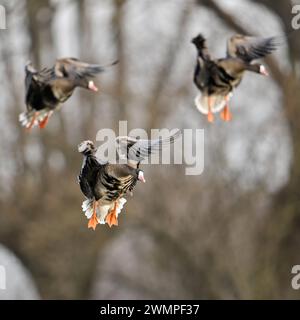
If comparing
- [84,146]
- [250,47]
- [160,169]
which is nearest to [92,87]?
[84,146]

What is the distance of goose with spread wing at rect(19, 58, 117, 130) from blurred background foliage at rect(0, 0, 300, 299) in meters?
4.78

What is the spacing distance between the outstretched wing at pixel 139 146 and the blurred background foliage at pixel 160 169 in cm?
541

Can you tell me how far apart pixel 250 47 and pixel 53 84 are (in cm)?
77

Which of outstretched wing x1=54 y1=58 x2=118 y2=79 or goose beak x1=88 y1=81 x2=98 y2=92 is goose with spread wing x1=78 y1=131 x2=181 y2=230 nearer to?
goose beak x1=88 y1=81 x2=98 y2=92

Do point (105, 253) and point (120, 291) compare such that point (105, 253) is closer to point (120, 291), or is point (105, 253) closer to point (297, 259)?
point (120, 291)

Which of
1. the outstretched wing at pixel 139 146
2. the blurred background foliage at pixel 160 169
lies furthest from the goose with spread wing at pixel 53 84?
the blurred background foliage at pixel 160 169

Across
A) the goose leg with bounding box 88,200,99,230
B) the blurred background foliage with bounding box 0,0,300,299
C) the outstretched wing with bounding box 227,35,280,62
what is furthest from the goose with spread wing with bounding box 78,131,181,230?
the blurred background foliage with bounding box 0,0,300,299

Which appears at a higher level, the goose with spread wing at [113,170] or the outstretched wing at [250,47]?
the outstretched wing at [250,47]

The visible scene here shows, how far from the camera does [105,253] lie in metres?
16.2

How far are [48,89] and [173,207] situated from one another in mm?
9103

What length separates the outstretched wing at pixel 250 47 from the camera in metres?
3.43

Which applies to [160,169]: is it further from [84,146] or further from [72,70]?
[84,146]

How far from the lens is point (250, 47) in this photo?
11.4ft

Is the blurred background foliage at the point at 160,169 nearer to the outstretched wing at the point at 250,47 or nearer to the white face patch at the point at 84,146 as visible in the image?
the outstretched wing at the point at 250,47
